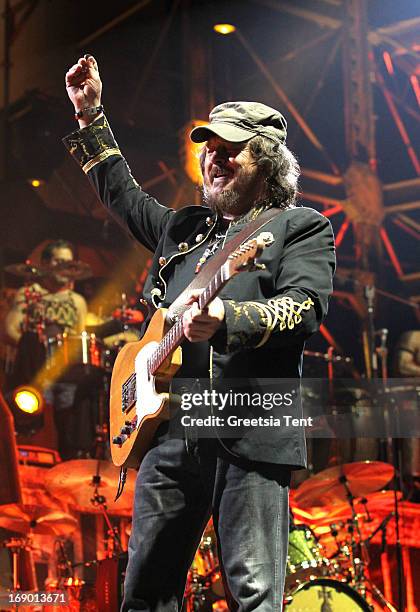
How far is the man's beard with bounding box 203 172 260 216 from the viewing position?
235 centimetres

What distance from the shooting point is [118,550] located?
5.59m

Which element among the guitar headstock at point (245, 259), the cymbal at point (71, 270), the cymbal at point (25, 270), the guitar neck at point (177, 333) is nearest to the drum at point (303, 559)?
the cymbal at point (71, 270)

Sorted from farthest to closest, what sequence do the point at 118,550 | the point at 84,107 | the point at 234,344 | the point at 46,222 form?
the point at 46,222 → the point at 118,550 → the point at 84,107 → the point at 234,344

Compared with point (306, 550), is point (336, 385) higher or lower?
higher

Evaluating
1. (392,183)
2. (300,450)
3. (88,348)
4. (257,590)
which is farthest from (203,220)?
(392,183)

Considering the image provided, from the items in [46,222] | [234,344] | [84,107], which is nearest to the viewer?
[234,344]

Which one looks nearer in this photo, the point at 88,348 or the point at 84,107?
the point at 84,107

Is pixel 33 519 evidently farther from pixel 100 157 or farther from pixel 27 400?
pixel 100 157

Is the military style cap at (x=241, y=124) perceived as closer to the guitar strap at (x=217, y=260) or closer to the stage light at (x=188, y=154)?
the guitar strap at (x=217, y=260)

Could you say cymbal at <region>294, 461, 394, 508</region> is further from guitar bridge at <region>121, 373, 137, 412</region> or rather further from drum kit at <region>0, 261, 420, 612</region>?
guitar bridge at <region>121, 373, 137, 412</region>

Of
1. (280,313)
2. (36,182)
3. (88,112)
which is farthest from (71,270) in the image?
(280,313)

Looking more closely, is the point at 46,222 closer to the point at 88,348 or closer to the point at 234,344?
the point at 88,348

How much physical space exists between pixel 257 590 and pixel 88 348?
422 cm

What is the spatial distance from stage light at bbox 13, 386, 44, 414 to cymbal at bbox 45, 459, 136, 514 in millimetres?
581
